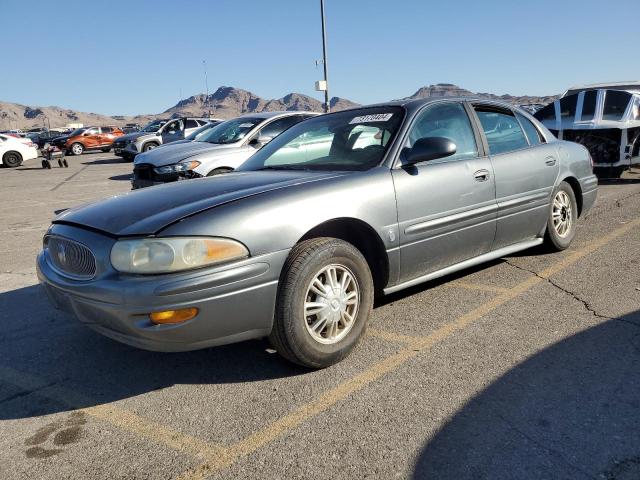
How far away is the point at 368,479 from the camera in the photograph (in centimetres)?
205

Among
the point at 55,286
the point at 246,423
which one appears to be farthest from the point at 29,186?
the point at 246,423

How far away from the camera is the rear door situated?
416 cm

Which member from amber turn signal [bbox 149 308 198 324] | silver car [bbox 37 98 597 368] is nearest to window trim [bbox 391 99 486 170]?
silver car [bbox 37 98 597 368]

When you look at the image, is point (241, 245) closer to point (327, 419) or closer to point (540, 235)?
point (327, 419)

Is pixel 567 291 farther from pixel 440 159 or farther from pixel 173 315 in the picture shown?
pixel 173 315

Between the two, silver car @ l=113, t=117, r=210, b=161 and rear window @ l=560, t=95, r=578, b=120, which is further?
silver car @ l=113, t=117, r=210, b=161

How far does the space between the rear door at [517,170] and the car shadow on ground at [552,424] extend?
55.1 inches

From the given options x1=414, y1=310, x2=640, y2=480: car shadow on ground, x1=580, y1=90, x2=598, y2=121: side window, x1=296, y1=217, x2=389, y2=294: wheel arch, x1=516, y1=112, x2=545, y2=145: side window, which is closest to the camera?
x1=414, y1=310, x2=640, y2=480: car shadow on ground

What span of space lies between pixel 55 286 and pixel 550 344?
2.84m

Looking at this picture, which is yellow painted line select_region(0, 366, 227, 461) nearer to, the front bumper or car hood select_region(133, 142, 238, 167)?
the front bumper

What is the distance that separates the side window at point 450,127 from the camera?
3783 mm

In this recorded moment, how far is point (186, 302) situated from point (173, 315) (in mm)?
90

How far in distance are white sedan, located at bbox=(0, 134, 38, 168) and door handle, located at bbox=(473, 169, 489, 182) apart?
72.2ft

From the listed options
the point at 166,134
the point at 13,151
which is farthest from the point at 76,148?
the point at 166,134
